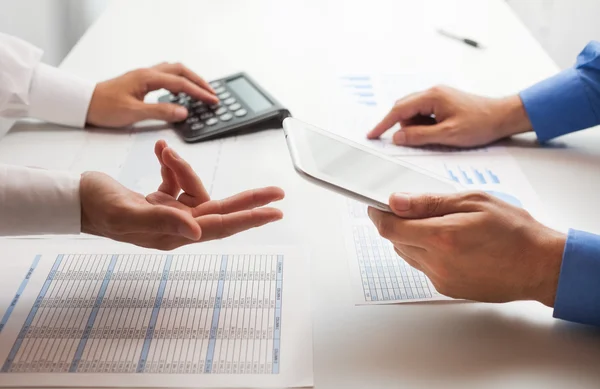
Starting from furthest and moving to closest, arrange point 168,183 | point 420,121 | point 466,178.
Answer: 1. point 420,121
2. point 466,178
3. point 168,183

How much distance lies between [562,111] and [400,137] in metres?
0.24

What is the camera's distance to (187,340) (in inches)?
23.0

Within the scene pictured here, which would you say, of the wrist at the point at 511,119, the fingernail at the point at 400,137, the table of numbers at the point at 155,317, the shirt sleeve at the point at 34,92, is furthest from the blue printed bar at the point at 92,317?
the wrist at the point at 511,119

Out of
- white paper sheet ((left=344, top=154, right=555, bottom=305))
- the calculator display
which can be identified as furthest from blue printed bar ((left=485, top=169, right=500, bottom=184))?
the calculator display

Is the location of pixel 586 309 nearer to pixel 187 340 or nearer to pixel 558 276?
pixel 558 276

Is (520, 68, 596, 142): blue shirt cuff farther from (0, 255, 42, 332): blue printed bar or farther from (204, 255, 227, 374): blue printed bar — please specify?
(0, 255, 42, 332): blue printed bar

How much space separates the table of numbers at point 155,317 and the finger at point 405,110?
31cm

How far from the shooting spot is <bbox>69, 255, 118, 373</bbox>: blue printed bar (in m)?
0.56

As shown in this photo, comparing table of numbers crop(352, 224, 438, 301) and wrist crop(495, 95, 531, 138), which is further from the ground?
wrist crop(495, 95, 531, 138)

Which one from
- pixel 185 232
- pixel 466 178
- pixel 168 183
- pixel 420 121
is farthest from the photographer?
pixel 420 121

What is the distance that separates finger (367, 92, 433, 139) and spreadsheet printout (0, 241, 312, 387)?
303mm

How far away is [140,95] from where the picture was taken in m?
0.95

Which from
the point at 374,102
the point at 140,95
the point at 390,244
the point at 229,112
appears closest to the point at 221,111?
the point at 229,112

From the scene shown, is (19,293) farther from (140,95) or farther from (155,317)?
(140,95)
